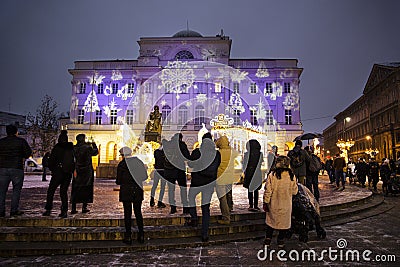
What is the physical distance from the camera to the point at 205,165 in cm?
565

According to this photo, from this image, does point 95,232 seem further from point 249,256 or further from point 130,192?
point 249,256

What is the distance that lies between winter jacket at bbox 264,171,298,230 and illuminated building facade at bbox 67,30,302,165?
3508 centimetres

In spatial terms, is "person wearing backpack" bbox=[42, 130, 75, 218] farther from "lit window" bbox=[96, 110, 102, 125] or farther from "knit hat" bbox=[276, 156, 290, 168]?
"lit window" bbox=[96, 110, 102, 125]

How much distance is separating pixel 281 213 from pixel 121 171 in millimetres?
2873

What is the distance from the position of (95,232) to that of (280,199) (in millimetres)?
3392

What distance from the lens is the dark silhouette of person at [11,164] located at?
6.18 meters

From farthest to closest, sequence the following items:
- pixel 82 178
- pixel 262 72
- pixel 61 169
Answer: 1. pixel 262 72
2. pixel 82 178
3. pixel 61 169

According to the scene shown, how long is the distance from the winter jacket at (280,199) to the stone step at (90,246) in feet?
3.41

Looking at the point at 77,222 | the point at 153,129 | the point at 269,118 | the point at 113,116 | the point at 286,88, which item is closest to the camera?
the point at 77,222

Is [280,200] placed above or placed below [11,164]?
below

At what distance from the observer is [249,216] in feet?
22.5

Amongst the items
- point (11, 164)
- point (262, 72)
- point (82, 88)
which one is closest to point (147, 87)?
point (82, 88)

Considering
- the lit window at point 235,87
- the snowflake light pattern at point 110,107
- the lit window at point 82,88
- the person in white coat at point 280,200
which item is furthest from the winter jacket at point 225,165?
the lit window at point 82,88

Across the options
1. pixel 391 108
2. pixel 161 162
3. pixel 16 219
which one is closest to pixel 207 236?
pixel 161 162
